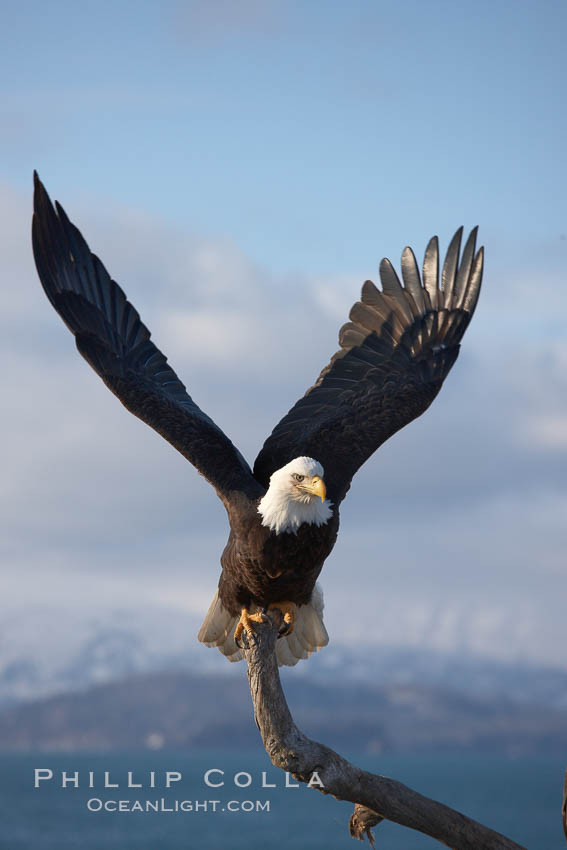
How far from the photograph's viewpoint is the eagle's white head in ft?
21.2

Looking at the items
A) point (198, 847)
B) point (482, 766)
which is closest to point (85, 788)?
point (198, 847)

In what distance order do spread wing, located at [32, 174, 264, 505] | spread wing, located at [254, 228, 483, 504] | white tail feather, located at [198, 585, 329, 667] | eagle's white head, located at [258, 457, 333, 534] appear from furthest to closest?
spread wing, located at [254, 228, 483, 504] < spread wing, located at [32, 174, 264, 505] < white tail feather, located at [198, 585, 329, 667] < eagle's white head, located at [258, 457, 333, 534]

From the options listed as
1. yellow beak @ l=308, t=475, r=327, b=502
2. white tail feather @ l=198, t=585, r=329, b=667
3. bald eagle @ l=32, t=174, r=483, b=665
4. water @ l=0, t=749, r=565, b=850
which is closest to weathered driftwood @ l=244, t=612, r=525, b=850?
bald eagle @ l=32, t=174, r=483, b=665

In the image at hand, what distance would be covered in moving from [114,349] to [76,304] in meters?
0.42

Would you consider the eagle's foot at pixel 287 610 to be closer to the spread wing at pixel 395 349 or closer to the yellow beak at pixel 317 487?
the yellow beak at pixel 317 487

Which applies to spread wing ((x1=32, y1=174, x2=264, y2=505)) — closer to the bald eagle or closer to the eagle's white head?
the bald eagle

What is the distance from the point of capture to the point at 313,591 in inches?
292

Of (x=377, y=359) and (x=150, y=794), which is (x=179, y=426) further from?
(x=150, y=794)

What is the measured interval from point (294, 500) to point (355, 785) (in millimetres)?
1485

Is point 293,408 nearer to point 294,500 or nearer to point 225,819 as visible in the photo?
point 294,500

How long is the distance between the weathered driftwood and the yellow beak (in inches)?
40.0

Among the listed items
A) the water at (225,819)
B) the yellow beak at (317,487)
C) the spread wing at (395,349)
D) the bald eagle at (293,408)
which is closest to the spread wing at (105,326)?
the bald eagle at (293,408)

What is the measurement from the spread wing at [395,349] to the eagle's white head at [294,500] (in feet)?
3.98

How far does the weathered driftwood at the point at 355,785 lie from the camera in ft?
19.9
